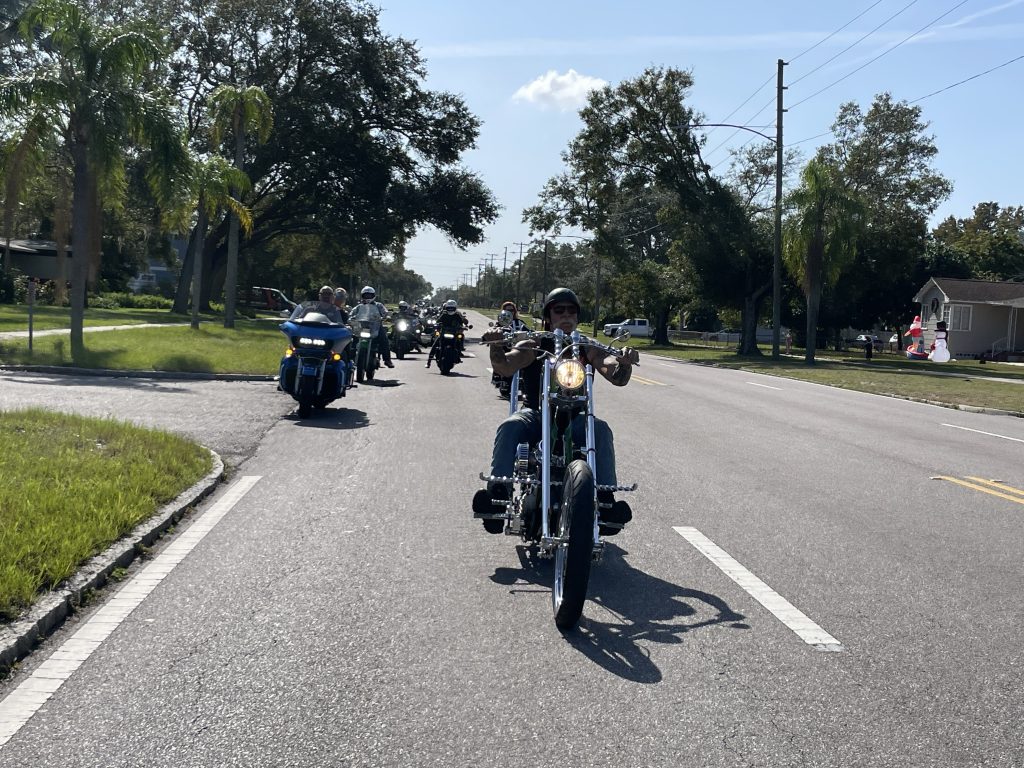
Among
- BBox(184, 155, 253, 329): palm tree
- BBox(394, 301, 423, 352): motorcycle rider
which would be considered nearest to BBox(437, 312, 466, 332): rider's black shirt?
BBox(394, 301, 423, 352): motorcycle rider

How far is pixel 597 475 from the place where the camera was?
256 inches

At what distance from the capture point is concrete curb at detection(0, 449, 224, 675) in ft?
16.7

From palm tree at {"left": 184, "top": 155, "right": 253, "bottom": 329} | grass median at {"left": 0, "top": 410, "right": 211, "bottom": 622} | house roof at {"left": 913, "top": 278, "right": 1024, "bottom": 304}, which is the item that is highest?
palm tree at {"left": 184, "top": 155, "right": 253, "bottom": 329}

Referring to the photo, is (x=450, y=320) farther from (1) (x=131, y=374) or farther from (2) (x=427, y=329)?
(2) (x=427, y=329)

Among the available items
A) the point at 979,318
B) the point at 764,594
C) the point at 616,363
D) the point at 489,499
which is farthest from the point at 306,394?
the point at 979,318

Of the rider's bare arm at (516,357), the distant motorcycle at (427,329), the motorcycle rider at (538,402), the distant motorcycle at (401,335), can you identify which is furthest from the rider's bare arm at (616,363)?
the distant motorcycle at (427,329)

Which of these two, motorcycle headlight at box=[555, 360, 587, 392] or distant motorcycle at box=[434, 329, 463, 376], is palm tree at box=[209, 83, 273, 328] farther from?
motorcycle headlight at box=[555, 360, 587, 392]

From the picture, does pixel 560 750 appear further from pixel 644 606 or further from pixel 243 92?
pixel 243 92

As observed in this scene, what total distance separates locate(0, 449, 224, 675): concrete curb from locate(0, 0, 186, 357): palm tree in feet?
53.1

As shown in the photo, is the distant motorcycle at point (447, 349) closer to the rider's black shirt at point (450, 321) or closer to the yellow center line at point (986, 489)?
the rider's black shirt at point (450, 321)

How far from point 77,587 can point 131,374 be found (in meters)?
15.9

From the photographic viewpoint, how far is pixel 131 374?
21.1m

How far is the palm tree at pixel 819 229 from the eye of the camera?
45.8 metres

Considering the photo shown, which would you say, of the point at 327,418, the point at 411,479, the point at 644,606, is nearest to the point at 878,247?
the point at 327,418
